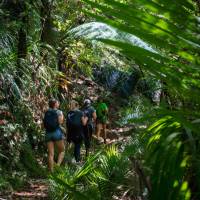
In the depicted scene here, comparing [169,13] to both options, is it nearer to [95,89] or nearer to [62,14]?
[62,14]

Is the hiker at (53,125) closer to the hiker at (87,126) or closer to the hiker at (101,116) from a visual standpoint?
the hiker at (87,126)

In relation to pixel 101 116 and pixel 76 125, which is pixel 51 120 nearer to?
pixel 76 125

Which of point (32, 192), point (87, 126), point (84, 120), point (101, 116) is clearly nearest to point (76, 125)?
point (84, 120)

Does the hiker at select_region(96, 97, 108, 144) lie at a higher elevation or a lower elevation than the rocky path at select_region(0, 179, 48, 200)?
higher

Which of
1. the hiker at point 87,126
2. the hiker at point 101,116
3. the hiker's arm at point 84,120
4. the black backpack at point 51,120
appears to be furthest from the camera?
the hiker at point 101,116

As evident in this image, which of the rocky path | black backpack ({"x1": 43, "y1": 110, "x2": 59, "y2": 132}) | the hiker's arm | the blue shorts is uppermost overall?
black backpack ({"x1": 43, "y1": 110, "x2": 59, "y2": 132})

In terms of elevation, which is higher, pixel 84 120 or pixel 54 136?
pixel 84 120

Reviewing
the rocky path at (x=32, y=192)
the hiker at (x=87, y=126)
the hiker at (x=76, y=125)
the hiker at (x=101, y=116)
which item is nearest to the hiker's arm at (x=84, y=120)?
the hiker at (x=76, y=125)

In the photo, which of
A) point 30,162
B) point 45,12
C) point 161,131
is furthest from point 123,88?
point 161,131

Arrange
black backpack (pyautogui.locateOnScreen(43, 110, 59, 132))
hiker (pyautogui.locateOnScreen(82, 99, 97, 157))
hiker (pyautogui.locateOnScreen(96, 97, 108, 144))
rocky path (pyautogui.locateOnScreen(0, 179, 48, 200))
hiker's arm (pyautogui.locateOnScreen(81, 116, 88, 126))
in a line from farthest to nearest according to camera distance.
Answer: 1. hiker (pyautogui.locateOnScreen(96, 97, 108, 144))
2. hiker (pyautogui.locateOnScreen(82, 99, 97, 157))
3. hiker's arm (pyautogui.locateOnScreen(81, 116, 88, 126))
4. black backpack (pyautogui.locateOnScreen(43, 110, 59, 132))
5. rocky path (pyautogui.locateOnScreen(0, 179, 48, 200))

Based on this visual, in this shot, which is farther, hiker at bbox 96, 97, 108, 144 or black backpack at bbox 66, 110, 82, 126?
hiker at bbox 96, 97, 108, 144

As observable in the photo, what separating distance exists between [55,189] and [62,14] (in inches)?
332

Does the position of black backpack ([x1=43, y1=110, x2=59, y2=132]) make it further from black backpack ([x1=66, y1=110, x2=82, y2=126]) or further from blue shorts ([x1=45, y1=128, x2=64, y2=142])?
black backpack ([x1=66, y1=110, x2=82, y2=126])

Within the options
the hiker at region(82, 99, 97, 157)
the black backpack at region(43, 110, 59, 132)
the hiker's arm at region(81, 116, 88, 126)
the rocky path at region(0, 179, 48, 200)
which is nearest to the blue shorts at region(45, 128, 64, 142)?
the black backpack at region(43, 110, 59, 132)
